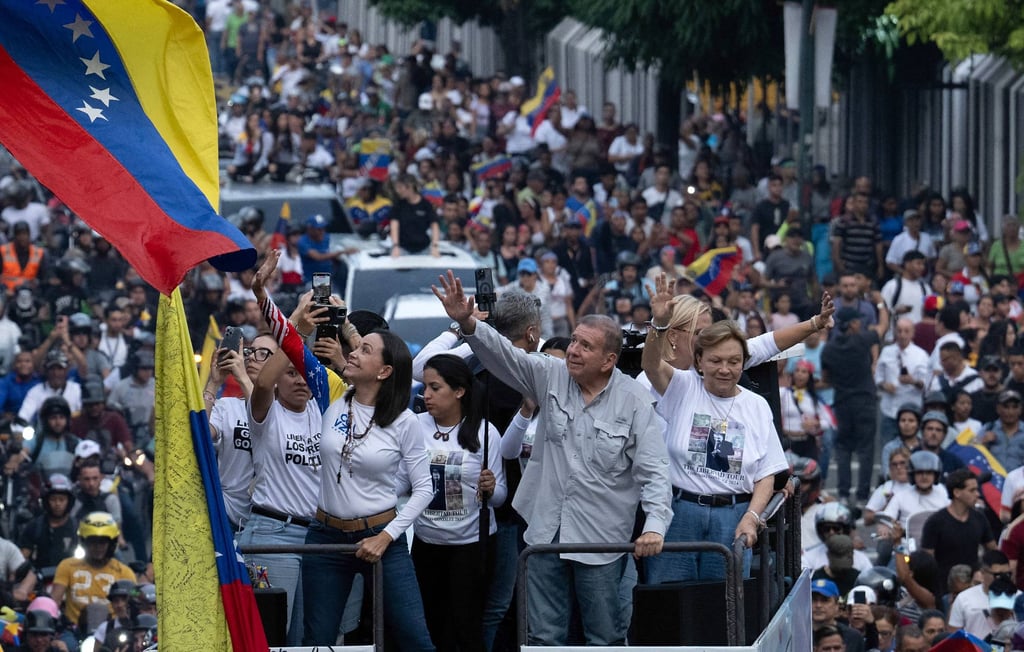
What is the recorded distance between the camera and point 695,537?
974cm

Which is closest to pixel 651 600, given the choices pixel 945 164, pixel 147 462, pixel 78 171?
pixel 78 171

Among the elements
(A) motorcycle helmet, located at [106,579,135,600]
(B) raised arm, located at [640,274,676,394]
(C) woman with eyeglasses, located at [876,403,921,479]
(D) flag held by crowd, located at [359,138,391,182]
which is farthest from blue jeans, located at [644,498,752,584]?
(D) flag held by crowd, located at [359,138,391,182]

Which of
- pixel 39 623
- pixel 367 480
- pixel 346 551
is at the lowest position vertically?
pixel 39 623

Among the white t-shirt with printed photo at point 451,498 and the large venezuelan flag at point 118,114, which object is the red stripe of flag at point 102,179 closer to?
the large venezuelan flag at point 118,114

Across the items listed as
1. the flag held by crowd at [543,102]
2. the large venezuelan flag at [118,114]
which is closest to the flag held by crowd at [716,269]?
the flag held by crowd at [543,102]

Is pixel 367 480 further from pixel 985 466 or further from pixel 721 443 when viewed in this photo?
pixel 985 466

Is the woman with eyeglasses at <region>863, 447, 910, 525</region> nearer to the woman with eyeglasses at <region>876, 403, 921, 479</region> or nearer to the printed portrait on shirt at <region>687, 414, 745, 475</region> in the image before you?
the woman with eyeglasses at <region>876, 403, 921, 479</region>

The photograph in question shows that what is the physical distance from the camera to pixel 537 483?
9.38 meters

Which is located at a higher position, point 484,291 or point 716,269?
point 716,269

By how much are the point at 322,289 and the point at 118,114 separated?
1.11 metres

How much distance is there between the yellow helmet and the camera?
15.2 m

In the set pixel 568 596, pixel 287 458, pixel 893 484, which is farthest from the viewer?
pixel 893 484

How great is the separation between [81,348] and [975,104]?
1462 cm

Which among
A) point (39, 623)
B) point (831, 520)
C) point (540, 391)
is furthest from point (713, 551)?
point (39, 623)
